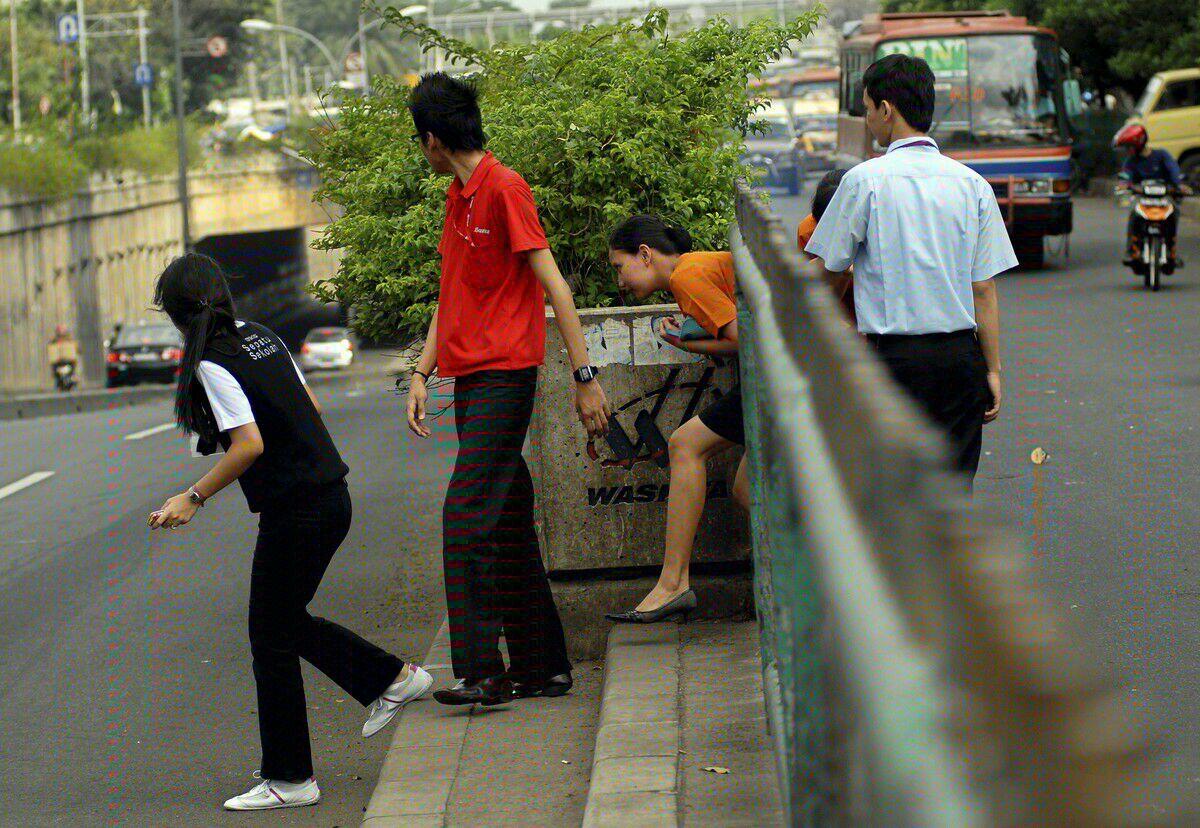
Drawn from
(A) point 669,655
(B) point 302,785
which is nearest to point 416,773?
(B) point 302,785

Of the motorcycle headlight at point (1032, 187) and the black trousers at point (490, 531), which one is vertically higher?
the motorcycle headlight at point (1032, 187)

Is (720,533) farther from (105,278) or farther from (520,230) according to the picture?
(105,278)

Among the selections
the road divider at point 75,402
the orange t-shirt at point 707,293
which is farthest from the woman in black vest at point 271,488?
the road divider at point 75,402

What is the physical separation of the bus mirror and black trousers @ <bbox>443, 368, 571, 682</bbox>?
1893cm

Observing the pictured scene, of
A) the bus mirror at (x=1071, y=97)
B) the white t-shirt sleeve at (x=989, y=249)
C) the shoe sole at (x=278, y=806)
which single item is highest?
the bus mirror at (x=1071, y=97)

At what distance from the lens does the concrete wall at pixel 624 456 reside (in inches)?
217

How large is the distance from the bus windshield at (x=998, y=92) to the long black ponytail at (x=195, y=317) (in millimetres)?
18257

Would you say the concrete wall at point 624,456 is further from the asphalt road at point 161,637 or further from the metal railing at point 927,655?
the metal railing at point 927,655

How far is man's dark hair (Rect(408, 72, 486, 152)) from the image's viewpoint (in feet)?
16.1

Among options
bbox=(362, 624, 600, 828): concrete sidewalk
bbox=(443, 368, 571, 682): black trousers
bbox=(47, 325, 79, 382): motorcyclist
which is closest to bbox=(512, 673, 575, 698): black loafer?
bbox=(362, 624, 600, 828): concrete sidewalk

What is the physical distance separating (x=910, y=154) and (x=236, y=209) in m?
60.1

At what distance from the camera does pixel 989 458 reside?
9273mm

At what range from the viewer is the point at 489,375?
4.94 meters

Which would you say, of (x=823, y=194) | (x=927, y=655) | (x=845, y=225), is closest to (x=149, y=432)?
(x=823, y=194)
